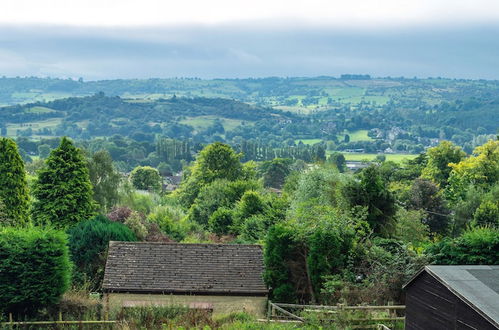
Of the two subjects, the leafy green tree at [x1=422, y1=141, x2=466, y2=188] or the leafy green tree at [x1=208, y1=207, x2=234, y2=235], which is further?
the leafy green tree at [x1=422, y1=141, x2=466, y2=188]

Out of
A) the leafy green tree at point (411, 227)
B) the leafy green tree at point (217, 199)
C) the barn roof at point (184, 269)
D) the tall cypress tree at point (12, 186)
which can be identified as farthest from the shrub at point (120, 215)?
the leafy green tree at point (411, 227)

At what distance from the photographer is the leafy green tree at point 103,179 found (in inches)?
1920

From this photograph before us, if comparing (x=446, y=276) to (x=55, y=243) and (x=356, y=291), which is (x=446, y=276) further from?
(x=55, y=243)

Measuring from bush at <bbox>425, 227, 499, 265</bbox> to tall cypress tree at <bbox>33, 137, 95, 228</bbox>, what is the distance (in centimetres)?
1859

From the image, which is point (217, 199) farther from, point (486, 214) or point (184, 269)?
point (184, 269)

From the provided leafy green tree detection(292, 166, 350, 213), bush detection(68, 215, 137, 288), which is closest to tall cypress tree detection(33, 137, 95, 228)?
bush detection(68, 215, 137, 288)

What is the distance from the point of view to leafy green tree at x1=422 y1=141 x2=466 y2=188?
61.7 m

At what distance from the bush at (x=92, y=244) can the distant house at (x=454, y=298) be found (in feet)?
47.2

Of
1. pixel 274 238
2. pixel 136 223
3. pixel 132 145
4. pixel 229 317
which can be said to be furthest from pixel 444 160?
pixel 132 145

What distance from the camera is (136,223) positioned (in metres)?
33.9

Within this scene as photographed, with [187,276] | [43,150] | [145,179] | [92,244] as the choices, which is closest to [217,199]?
[92,244]

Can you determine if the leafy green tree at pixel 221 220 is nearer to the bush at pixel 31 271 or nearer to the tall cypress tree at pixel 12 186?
the tall cypress tree at pixel 12 186

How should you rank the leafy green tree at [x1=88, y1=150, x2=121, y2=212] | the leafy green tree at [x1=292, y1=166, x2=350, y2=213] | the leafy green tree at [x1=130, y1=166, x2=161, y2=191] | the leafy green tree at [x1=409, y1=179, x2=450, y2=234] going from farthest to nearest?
1. the leafy green tree at [x1=130, y1=166, x2=161, y2=191]
2. the leafy green tree at [x1=88, y1=150, x2=121, y2=212]
3. the leafy green tree at [x1=409, y1=179, x2=450, y2=234]
4. the leafy green tree at [x1=292, y1=166, x2=350, y2=213]

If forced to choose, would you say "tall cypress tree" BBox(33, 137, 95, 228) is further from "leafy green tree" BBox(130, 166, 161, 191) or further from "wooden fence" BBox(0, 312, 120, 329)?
"leafy green tree" BBox(130, 166, 161, 191)
